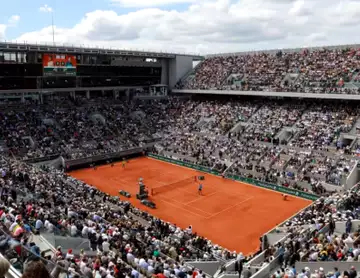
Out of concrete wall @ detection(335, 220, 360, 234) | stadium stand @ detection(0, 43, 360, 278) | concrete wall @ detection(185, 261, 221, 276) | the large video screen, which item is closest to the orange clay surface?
stadium stand @ detection(0, 43, 360, 278)

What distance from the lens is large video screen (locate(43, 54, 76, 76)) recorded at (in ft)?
172

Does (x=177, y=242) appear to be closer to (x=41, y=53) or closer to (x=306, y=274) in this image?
(x=306, y=274)

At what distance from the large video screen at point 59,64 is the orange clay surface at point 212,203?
56.5 feet

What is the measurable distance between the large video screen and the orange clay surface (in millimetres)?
17233

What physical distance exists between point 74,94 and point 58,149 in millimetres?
15663

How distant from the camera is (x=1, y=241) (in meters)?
10.1

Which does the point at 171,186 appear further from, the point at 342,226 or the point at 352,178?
A: the point at 342,226

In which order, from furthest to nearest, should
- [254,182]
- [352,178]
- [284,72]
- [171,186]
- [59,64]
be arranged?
[284,72] < [59,64] < [254,182] < [171,186] < [352,178]

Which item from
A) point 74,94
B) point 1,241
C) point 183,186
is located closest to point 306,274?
point 1,241

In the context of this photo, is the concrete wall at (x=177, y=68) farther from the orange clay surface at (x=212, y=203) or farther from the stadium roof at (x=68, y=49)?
the orange clay surface at (x=212, y=203)

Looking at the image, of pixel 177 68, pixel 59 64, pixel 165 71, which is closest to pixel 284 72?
pixel 177 68

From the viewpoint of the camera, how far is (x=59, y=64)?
178 feet

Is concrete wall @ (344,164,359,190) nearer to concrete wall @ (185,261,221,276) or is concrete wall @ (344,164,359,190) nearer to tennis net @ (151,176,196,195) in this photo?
tennis net @ (151,176,196,195)

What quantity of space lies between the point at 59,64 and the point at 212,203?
33655 millimetres
